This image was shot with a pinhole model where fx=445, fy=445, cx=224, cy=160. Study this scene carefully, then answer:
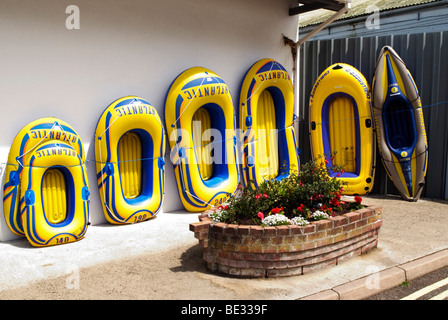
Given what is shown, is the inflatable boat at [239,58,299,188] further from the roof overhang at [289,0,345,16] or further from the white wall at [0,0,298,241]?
the roof overhang at [289,0,345,16]

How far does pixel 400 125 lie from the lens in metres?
7.99

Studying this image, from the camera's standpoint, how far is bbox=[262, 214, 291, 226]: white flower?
423cm

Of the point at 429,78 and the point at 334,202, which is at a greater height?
the point at 429,78

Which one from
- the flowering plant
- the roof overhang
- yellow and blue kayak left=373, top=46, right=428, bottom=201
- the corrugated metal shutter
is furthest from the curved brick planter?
the roof overhang

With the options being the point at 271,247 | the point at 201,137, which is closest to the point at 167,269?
the point at 271,247

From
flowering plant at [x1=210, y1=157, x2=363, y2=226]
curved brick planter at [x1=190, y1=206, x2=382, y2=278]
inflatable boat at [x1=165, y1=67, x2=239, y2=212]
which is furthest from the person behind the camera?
inflatable boat at [x1=165, y1=67, x2=239, y2=212]

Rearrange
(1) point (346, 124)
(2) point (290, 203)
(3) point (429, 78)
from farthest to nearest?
(1) point (346, 124) → (3) point (429, 78) → (2) point (290, 203)

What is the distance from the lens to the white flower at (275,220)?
4230 mm

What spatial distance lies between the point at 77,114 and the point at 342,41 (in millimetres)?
5430

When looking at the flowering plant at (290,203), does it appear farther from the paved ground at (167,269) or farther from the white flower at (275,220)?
the paved ground at (167,269)

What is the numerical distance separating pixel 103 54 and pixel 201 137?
1977 mm

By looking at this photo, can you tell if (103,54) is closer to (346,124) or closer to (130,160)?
(130,160)

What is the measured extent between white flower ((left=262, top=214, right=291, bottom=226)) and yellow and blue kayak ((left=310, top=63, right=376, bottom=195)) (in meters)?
3.93

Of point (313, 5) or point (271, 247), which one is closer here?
point (271, 247)
